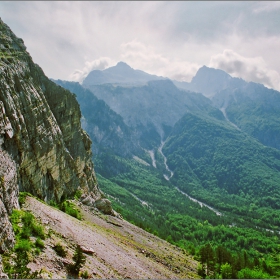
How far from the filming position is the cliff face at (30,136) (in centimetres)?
4174

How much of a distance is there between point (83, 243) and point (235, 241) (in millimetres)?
156914

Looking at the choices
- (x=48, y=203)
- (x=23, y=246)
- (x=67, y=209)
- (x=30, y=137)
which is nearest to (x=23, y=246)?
(x=23, y=246)

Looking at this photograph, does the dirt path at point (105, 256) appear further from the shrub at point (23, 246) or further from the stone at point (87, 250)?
the shrub at point (23, 246)

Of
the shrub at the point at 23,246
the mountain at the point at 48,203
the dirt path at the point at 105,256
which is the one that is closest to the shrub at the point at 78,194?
the mountain at the point at 48,203

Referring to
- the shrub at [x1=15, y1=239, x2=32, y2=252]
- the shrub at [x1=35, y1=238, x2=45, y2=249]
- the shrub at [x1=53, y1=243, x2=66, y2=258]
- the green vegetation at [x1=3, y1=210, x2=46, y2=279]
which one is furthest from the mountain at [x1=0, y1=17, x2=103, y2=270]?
the shrub at [x1=53, y1=243, x2=66, y2=258]

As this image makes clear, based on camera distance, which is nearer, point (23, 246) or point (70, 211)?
point (23, 246)

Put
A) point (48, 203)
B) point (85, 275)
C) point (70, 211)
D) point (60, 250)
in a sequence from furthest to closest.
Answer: point (70, 211) → point (48, 203) → point (60, 250) → point (85, 275)

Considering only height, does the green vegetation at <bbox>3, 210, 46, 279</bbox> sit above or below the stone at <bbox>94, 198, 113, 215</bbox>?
above

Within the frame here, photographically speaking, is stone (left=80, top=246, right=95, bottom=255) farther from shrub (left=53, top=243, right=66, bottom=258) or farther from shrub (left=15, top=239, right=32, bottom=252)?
shrub (left=15, top=239, right=32, bottom=252)

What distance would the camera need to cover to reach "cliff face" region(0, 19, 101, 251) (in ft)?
137

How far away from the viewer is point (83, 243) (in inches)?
1693

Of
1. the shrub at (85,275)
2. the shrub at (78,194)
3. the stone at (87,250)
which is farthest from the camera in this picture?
the shrub at (78,194)

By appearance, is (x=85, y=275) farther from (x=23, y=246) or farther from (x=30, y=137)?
(x=30, y=137)

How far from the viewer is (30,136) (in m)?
56.4
